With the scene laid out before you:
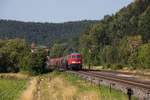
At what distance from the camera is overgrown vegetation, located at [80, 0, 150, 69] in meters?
69.6

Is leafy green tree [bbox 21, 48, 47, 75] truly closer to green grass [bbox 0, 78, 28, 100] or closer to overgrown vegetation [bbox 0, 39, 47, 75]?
overgrown vegetation [bbox 0, 39, 47, 75]

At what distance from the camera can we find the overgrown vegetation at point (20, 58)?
152 ft

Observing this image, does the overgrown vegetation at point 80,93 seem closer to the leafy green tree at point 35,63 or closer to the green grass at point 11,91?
the green grass at point 11,91

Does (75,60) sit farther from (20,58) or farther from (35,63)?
(20,58)

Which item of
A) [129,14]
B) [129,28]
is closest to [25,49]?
[129,28]

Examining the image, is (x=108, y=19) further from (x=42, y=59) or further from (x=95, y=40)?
(x=42, y=59)

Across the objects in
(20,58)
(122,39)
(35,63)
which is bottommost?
(35,63)

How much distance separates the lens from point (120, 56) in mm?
79125

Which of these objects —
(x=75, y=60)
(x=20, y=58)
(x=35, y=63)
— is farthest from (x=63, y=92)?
(x=20, y=58)

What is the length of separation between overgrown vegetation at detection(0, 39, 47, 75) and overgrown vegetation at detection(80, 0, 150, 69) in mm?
17954

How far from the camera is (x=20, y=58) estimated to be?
174 feet

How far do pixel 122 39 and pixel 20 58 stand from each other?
5293cm

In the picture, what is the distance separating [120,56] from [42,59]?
3822 centimetres

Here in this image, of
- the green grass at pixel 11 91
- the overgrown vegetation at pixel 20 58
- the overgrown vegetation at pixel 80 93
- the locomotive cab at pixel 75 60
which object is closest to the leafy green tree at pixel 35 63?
the overgrown vegetation at pixel 20 58
